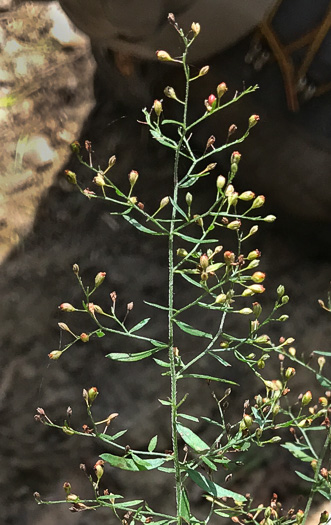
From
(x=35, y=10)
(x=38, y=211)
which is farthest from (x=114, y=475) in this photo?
(x=35, y=10)

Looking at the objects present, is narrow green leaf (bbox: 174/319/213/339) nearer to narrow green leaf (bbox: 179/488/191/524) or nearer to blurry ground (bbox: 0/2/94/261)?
narrow green leaf (bbox: 179/488/191/524)

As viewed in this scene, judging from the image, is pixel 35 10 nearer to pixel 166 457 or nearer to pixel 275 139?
pixel 275 139

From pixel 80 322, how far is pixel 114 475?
0.27 metres

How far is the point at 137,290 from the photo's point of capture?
3.81ft

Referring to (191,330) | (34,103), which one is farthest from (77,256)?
(191,330)

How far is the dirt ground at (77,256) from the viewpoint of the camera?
108cm

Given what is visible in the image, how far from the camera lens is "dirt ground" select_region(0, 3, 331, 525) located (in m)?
1.08

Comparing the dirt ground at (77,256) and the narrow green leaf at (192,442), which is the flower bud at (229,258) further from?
the dirt ground at (77,256)

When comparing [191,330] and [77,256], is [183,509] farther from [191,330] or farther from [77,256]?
[77,256]

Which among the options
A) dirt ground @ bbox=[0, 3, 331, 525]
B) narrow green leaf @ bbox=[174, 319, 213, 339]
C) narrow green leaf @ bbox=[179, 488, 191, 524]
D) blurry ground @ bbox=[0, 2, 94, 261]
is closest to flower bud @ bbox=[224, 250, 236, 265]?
narrow green leaf @ bbox=[174, 319, 213, 339]

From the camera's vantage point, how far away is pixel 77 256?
3.79 ft

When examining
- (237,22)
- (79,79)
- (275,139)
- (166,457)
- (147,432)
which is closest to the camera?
(166,457)

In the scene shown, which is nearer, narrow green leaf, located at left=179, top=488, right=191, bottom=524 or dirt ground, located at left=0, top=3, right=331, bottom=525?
narrow green leaf, located at left=179, top=488, right=191, bottom=524

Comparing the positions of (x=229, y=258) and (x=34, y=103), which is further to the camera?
(x=34, y=103)
